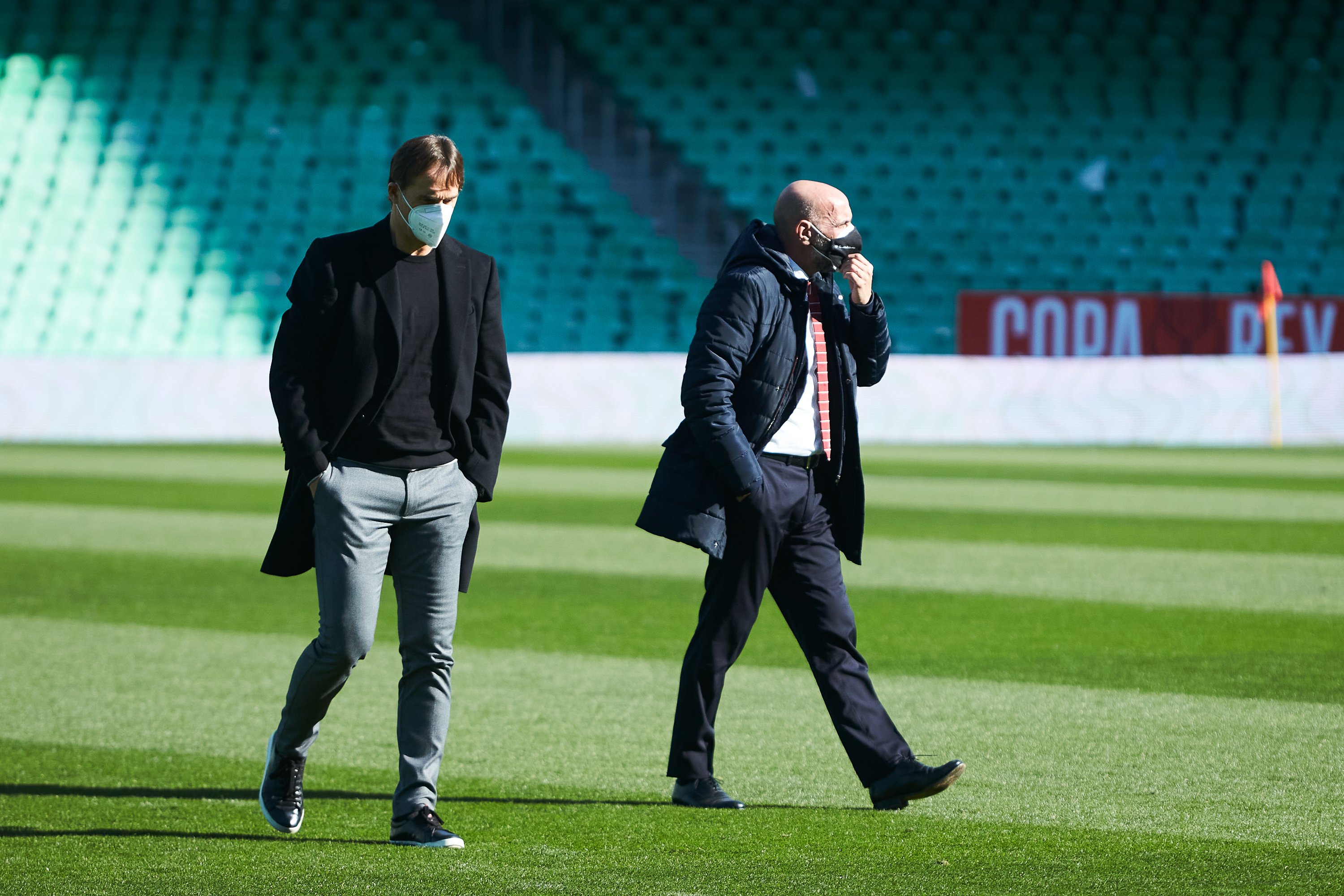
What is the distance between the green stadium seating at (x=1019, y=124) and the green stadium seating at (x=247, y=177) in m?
2.32

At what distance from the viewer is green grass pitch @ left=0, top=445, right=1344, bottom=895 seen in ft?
14.0

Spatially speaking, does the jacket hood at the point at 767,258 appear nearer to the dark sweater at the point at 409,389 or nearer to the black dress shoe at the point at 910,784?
the dark sweater at the point at 409,389

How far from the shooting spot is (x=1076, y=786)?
5.12 metres

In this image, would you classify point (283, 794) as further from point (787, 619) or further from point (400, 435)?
point (787, 619)

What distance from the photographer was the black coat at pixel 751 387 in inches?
185

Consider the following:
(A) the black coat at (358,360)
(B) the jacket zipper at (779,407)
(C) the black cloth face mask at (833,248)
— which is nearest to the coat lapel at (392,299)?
(A) the black coat at (358,360)

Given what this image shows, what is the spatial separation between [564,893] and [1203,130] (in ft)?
88.8

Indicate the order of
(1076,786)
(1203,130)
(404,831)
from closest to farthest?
(404,831), (1076,786), (1203,130)

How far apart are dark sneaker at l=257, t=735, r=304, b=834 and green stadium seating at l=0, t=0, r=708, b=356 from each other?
1896cm

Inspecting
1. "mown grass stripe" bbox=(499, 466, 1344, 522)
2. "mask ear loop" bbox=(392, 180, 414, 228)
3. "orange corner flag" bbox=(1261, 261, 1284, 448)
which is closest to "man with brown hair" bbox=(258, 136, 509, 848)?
"mask ear loop" bbox=(392, 180, 414, 228)

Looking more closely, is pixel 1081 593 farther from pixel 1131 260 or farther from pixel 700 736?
pixel 1131 260

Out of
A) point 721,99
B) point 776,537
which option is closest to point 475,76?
point 721,99

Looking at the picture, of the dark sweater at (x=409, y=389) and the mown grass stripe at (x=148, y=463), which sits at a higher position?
the dark sweater at (x=409, y=389)

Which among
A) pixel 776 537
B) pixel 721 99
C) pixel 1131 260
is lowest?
pixel 776 537
